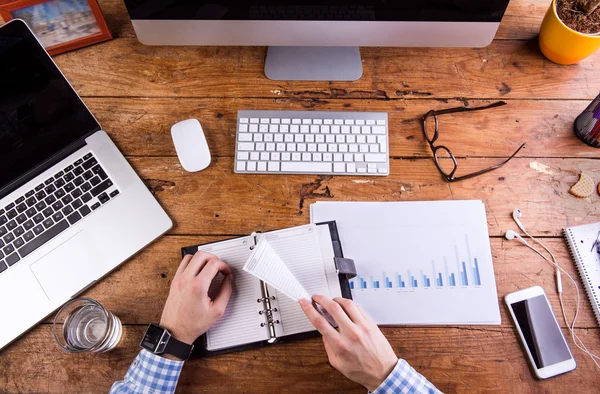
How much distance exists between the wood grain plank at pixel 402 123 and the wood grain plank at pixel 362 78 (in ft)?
0.07

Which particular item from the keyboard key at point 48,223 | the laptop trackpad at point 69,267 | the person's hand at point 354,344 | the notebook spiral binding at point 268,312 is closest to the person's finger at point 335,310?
the person's hand at point 354,344

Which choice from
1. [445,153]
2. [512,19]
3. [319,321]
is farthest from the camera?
[512,19]

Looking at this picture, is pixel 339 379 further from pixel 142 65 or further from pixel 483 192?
pixel 142 65

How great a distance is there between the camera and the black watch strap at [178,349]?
2.45ft

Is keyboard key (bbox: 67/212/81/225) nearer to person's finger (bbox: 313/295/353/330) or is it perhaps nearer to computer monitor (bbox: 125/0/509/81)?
computer monitor (bbox: 125/0/509/81)

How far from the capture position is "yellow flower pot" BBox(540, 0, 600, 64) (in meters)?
0.89

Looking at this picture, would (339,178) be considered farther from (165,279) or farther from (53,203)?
(53,203)

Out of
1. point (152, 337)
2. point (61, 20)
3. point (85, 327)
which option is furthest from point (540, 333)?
point (61, 20)

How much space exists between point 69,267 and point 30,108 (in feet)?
1.02

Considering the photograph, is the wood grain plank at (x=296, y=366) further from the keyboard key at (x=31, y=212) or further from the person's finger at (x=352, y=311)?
the keyboard key at (x=31, y=212)

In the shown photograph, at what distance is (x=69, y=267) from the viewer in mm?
816

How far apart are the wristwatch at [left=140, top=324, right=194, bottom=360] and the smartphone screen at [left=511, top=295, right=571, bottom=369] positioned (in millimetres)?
619

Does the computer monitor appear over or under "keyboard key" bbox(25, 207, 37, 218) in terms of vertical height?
over

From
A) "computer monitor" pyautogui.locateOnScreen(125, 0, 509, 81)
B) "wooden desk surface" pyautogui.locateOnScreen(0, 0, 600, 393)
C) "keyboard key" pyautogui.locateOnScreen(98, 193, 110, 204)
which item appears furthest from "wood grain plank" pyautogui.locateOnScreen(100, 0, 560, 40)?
"keyboard key" pyautogui.locateOnScreen(98, 193, 110, 204)
